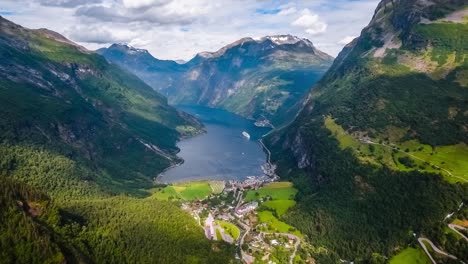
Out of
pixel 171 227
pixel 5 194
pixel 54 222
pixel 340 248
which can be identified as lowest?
pixel 340 248

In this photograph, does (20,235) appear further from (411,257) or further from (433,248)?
(433,248)

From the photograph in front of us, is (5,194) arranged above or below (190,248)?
above

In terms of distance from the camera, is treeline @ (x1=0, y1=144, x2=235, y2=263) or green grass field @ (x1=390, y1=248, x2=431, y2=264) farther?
green grass field @ (x1=390, y1=248, x2=431, y2=264)

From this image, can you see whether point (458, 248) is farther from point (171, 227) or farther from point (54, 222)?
point (54, 222)

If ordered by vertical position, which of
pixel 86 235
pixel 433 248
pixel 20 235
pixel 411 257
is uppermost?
pixel 20 235

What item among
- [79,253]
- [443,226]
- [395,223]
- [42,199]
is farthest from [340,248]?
[42,199]

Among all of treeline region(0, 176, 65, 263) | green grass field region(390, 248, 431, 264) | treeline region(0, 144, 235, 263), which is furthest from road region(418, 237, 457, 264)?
treeline region(0, 176, 65, 263)

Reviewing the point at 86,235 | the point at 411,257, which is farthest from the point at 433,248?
the point at 86,235

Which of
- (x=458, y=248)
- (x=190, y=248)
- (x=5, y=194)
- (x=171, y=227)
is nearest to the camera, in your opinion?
(x=5, y=194)

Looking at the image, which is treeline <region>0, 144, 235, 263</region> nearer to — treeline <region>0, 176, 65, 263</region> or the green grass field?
treeline <region>0, 176, 65, 263</region>
